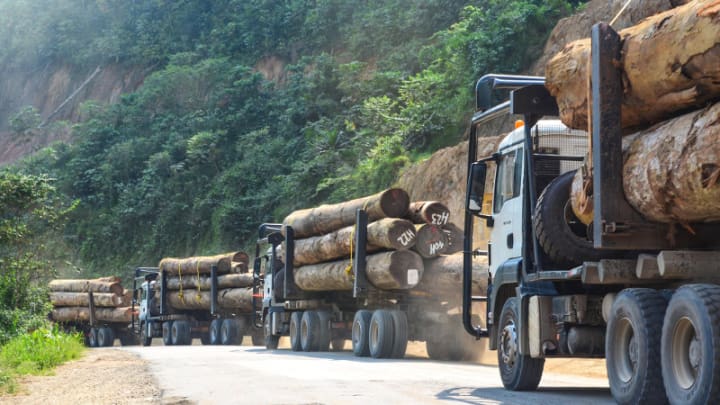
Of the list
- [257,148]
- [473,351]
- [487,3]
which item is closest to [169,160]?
[257,148]

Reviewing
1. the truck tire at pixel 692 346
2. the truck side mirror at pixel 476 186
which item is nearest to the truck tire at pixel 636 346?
the truck tire at pixel 692 346

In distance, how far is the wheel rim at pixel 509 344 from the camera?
11000 mm

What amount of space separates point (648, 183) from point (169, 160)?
46.6 metres

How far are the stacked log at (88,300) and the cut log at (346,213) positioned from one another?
18.4 metres

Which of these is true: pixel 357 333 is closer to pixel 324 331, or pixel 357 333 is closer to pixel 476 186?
pixel 324 331

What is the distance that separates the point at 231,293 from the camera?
32.8 metres

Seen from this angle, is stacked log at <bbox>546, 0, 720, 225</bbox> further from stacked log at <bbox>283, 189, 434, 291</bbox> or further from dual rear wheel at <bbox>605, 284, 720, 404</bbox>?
stacked log at <bbox>283, 189, 434, 291</bbox>

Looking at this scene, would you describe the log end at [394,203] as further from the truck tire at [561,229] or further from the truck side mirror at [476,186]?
the truck tire at [561,229]

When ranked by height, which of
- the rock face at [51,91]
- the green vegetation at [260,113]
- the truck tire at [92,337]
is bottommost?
the truck tire at [92,337]

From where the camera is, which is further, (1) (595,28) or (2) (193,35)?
(2) (193,35)

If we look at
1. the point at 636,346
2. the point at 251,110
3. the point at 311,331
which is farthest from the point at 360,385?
the point at 251,110

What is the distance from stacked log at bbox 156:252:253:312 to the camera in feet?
106

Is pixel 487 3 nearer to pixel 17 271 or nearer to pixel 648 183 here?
pixel 17 271

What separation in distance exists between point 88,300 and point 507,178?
3318cm
